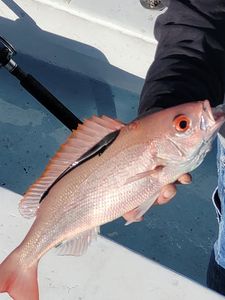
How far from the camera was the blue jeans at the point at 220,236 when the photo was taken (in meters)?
1.50

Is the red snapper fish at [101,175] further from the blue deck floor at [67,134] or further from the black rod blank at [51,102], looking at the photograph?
the blue deck floor at [67,134]

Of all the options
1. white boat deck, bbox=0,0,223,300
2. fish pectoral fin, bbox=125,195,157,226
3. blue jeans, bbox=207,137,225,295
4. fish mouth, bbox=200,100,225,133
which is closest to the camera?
fish mouth, bbox=200,100,225,133

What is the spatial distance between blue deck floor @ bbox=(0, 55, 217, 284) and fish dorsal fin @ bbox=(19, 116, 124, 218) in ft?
2.90

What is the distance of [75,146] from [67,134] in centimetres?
116

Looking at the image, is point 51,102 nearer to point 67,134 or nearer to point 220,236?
point 67,134

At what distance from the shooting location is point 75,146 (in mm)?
1262

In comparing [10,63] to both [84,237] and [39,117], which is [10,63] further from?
[84,237]

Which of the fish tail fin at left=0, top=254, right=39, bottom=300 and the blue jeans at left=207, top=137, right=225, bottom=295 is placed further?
the blue jeans at left=207, top=137, right=225, bottom=295

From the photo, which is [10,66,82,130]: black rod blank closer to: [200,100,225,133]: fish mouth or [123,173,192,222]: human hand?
[123,173,192,222]: human hand

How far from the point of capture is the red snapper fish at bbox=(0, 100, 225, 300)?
3.96 ft

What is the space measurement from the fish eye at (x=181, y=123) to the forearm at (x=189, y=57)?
173mm

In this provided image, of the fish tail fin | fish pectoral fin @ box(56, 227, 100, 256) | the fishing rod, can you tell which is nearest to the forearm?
fish pectoral fin @ box(56, 227, 100, 256)

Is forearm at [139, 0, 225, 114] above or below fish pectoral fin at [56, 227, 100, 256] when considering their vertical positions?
above

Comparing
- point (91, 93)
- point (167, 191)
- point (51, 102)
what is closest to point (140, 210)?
point (167, 191)
